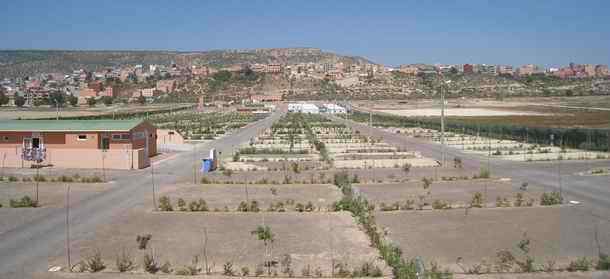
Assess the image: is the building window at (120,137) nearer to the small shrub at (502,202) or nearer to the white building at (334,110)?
the small shrub at (502,202)

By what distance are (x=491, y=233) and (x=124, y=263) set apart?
9416 millimetres

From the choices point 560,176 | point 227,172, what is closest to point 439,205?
point 560,176

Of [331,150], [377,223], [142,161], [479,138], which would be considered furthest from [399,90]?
[377,223]

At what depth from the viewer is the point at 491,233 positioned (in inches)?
616

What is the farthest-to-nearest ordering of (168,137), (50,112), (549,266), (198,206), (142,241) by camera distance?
1. (50,112)
2. (168,137)
3. (198,206)
4. (142,241)
5. (549,266)

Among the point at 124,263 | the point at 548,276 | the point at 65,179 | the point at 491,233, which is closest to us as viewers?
the point at 548,276

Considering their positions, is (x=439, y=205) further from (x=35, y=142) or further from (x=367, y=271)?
(x=35, y=142)

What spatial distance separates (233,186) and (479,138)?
35.0 metres

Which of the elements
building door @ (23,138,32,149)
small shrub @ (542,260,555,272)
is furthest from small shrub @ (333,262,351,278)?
building door @ (23,138,32,149)

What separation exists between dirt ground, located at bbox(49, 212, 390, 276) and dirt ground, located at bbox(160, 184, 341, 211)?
195cm

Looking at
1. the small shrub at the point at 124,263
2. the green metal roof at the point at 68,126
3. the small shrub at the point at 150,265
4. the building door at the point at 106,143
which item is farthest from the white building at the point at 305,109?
the small shrub at the point at 150,265

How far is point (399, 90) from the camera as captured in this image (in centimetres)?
19050

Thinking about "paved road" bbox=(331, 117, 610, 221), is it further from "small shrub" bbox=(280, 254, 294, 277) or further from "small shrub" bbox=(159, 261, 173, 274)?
"small shrub" bbox=(159, 261, 173, 274)

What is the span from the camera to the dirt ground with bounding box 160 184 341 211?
2081cm
